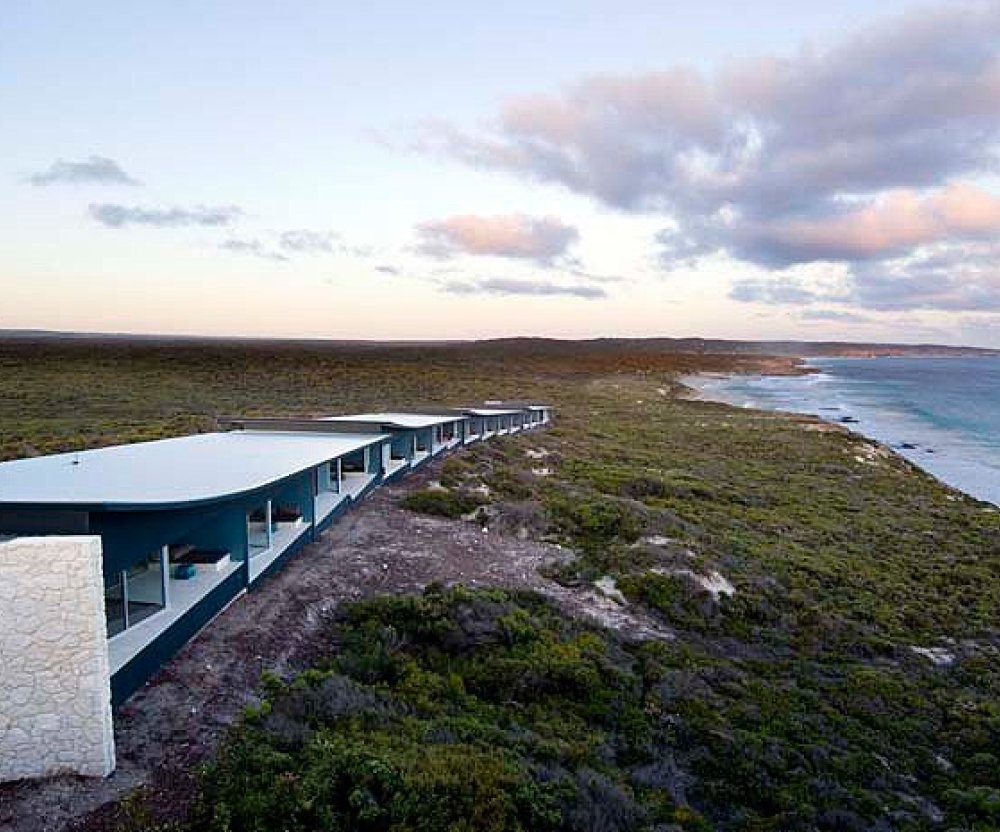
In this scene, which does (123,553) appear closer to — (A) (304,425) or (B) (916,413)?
(A) (304,425)

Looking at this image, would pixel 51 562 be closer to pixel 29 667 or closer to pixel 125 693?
pixel 29 667

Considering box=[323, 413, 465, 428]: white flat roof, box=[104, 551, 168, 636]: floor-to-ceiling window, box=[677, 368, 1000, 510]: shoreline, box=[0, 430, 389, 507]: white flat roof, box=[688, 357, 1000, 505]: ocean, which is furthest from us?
box=[688, 357, 1000, 505]: ocean

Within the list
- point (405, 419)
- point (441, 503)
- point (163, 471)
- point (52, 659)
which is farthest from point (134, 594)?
point (405, 419)

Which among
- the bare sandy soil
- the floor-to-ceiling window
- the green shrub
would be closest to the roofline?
the bare sandy soil

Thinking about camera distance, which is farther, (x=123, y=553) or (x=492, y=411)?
(x=492, y=411)

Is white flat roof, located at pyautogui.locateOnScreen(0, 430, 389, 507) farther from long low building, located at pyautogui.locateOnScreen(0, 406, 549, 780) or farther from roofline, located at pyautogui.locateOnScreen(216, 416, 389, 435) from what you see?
roofline, located at pyautogui.locateOnScreen(216, 416, 389, 435)

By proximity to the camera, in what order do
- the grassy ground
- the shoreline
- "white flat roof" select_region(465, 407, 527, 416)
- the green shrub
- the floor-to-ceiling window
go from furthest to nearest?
the shoreline
"white flat roof" select_region(465, 407, 527, 416)
the green shrub
the floor-to-ceiling window
the grassy ground
